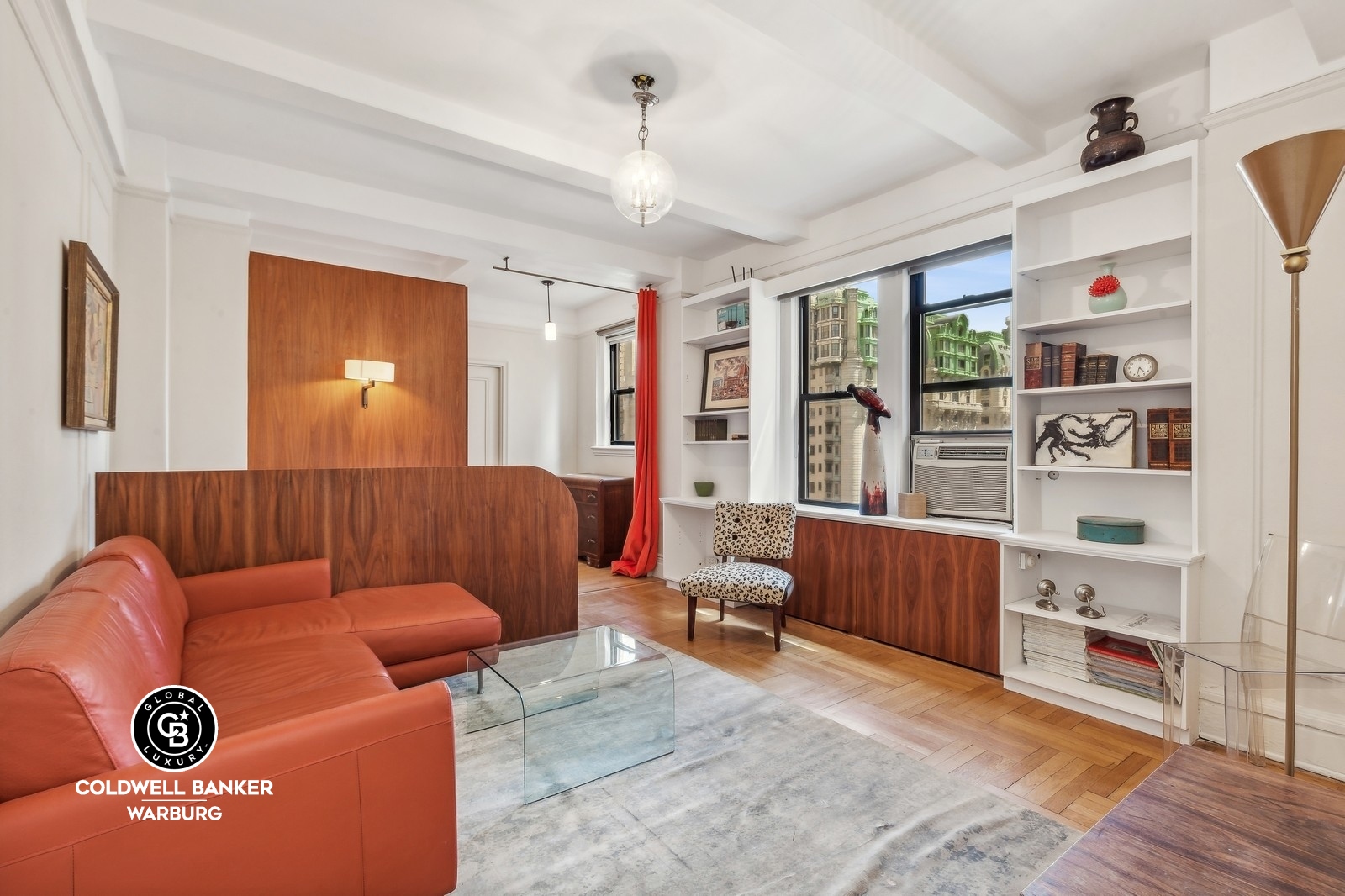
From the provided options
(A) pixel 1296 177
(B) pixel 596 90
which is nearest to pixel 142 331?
(B) pixel 596 90

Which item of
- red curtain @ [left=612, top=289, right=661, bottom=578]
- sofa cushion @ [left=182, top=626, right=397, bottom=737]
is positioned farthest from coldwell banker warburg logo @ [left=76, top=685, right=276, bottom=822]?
red curtain @ [left=612, top=289, right=661, bottom=578]

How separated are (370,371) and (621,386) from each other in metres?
2.92

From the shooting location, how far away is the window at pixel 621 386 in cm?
717

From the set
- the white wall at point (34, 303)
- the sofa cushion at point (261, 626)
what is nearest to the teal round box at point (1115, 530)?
the sofa cushion at point (261, 626)

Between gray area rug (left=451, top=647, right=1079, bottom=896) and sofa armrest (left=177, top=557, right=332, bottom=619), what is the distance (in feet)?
3.73

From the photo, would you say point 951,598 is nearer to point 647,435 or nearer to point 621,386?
point 647,435

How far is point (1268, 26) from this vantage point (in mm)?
2367

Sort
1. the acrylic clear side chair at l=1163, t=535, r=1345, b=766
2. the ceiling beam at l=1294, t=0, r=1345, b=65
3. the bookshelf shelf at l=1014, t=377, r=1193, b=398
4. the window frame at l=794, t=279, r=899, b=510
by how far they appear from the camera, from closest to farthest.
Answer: the acrylic clear side chair at l=1163, t=535, r=1345, b=766
the ceiling beam at l=1294, t=0, r=1345, b=65
the bookshelf shelf at l=1014, t=377, r=1193, b=398
the window frame at l=794, t=279, r=899, b=510

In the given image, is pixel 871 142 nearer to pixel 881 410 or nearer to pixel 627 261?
pixel 881 410

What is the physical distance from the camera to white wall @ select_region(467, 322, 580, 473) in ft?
23.7

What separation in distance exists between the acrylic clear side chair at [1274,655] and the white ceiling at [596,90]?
1.82 m

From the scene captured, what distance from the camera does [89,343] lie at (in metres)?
2.31

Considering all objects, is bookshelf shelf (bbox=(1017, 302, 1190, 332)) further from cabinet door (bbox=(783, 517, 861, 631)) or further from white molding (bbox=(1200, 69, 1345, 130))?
cabinet door (bbox=(783, 517, 861, 631))

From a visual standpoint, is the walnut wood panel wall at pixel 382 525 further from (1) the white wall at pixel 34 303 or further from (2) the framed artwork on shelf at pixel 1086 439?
(2) the framed artwork on shelf at pixel 1086 439
